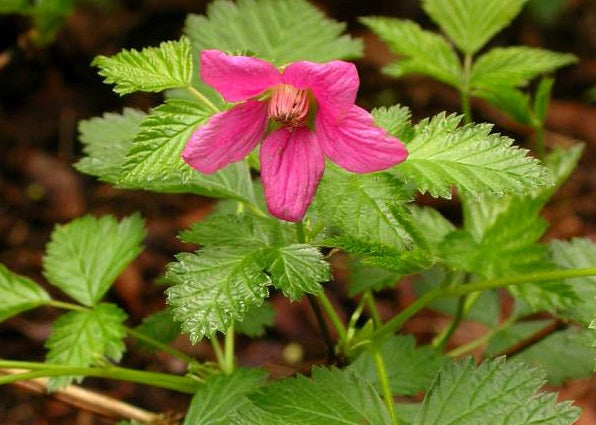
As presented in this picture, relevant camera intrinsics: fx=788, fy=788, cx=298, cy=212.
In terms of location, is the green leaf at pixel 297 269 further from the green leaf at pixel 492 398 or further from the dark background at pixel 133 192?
the dark background at pixel 133 192

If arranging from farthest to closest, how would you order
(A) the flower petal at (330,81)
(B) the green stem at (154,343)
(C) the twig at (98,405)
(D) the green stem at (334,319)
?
(C) the twig at (98,405), (B) the green stem at (154,343), (D) the green stem at (334,319), (A) the flower petal at (330,81)

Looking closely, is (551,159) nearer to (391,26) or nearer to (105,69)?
(391,26)

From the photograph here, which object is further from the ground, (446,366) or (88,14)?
(446,366)

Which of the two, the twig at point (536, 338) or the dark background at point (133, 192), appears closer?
the twig at point (536, 338)

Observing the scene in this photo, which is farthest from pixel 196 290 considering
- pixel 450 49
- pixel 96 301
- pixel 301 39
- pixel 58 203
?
pixel 58 203

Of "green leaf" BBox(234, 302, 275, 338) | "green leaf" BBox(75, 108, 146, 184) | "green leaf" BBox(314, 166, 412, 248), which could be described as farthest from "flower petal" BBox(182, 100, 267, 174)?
"green leaf" BBox(234, 302, 275, 338)

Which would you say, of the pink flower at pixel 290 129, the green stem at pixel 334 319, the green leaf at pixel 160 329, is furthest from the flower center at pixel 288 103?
the green leaf at pixel 160 329

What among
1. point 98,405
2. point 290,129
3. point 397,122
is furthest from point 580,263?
point 98,405
